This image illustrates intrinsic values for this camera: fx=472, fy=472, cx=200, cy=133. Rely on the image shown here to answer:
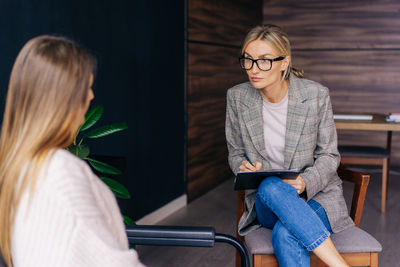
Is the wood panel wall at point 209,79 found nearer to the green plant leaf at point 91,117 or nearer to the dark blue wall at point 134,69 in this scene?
the dark blue wall at point 134,69

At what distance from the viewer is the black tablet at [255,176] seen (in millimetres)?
1753

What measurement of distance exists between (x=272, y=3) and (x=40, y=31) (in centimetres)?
404

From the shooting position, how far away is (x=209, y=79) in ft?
14.0

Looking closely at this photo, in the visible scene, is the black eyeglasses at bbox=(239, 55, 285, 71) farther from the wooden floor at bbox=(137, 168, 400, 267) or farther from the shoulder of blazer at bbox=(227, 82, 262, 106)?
the wooden floor at bbox=(137, 168, 400, 267)

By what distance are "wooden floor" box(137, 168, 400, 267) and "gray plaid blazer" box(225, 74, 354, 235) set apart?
0.88 meters

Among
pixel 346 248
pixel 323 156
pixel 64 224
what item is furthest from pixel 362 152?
pixel 64 224

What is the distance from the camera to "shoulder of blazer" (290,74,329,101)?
204 centimetres

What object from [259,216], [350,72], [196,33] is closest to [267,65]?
[259,216]

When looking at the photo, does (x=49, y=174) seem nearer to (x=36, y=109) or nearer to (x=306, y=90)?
(x=36, y=109)

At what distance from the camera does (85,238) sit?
2.95 ft

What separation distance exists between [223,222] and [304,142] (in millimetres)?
→ 1618

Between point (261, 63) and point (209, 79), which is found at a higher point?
point (261, 63)

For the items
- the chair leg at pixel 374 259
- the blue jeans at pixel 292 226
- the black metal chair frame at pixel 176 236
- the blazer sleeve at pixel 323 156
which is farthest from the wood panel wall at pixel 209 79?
the black metal chair frame at pixel 176 236

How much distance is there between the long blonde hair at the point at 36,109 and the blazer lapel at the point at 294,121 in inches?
49.0
